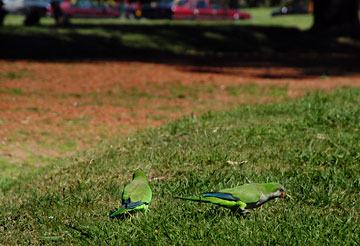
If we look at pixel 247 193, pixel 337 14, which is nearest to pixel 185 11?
pixel 337 14

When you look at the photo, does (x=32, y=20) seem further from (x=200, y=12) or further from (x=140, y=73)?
(x=200, y=12)

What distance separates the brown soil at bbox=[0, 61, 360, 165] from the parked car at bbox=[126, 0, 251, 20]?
73.1ft

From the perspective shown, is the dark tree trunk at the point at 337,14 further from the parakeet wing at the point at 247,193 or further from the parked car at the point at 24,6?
the parked car at the point at 24,6

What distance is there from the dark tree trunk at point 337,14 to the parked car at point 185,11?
16.4 meters

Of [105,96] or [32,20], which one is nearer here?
[105,96]

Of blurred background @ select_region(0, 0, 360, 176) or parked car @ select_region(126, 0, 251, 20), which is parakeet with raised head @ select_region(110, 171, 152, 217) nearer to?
blurred background @ select_region(0, 0, 360, 176)

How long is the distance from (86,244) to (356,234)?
1.72 metres

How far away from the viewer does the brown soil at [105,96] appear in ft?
22.8

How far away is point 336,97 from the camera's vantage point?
7.91 metres

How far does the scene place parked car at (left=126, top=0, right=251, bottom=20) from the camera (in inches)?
1380

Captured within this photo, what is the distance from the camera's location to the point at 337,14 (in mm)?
19438

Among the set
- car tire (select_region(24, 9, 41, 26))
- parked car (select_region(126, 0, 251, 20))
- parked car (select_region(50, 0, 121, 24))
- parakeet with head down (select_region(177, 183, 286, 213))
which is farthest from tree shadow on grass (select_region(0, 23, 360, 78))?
parked car (select_region(50, 0, 121, 24))

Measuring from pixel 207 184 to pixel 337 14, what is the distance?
16709mm

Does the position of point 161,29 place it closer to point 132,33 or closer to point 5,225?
point 132,33
